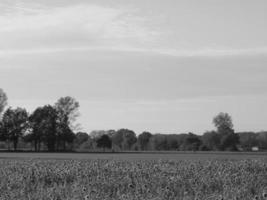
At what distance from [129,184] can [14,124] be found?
11731 cm

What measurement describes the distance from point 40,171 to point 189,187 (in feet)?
21.0

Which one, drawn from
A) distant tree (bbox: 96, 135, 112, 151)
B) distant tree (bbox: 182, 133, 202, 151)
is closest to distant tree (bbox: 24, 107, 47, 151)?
distant tree (bbox: 96, 135, 112, 151)

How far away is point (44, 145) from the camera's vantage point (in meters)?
133

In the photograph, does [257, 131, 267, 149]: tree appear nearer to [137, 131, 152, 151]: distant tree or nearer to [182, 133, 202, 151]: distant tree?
[182, 133, 202, 151]: distant tree

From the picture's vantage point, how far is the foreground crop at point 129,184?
42.6ft

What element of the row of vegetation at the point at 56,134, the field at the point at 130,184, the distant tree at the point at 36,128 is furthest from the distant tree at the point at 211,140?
the field at the point at 130,184

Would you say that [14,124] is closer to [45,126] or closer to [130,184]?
[45,126]

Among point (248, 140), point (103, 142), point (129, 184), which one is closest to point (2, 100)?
point (103, 142)

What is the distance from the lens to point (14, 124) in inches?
5098

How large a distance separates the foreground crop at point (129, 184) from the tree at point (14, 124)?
110 m

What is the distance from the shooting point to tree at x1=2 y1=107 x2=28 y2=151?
128 metres

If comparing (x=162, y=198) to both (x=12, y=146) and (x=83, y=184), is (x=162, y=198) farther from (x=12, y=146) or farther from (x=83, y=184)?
(x=12, y=146)

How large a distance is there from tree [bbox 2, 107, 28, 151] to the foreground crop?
109634 mm

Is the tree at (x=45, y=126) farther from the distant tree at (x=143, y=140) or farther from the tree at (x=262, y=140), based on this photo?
the tree at (x=262, y=140)
